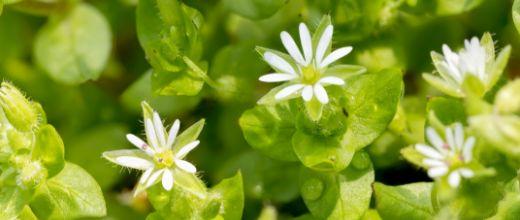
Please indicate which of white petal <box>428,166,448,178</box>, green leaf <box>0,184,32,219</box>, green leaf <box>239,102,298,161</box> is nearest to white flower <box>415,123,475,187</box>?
white petal <box>428,166,448,178</box>

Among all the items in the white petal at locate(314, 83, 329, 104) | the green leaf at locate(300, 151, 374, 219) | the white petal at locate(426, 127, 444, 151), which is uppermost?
the white petal at locate(314, 83, 329, 104)

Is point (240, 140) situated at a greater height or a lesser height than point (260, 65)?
lesser

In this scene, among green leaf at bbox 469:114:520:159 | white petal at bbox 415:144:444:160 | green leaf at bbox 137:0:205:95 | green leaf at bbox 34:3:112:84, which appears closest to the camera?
green leaf at bbox 469:114:520:159

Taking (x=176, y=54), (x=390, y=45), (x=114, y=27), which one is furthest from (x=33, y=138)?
(x=390, y=45)

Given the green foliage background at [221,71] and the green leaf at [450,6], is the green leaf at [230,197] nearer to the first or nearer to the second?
the green foliage background at [221,71]

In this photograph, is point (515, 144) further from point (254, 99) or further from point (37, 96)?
point (37, 96)

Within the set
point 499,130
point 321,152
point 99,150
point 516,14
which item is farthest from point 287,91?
point 99,150

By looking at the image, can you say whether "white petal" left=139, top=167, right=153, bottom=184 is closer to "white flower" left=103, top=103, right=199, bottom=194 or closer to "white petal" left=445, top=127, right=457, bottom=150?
"white flower" left=103, top=103, right=199, bottom=194
